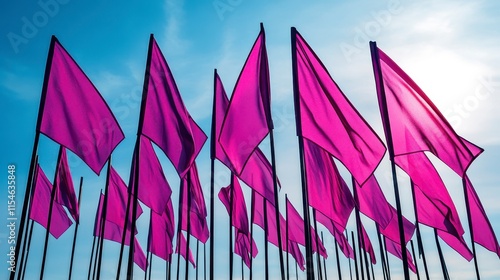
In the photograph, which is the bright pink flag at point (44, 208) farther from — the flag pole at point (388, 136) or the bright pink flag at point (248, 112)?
the flag pole at point (388, 136)

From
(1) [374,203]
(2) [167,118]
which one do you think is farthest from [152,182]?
(1) [374,203]

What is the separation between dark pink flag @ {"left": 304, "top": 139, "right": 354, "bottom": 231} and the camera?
13.5 metres

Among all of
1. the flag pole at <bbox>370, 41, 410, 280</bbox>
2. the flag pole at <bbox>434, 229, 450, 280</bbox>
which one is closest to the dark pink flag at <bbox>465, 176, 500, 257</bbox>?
the flag pole at <bbox>434, 229, 450, 280</bbox>

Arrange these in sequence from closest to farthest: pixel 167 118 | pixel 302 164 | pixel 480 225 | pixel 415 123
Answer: pixel 302 164
pixel 415 123
pixel 167 118
pixel 480 225

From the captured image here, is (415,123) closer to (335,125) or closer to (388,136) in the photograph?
(388,136)

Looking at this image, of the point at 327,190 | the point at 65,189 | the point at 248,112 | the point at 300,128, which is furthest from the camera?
the point at 65,189

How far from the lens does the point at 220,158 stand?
14.9 meters

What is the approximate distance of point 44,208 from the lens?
1992 centimetres

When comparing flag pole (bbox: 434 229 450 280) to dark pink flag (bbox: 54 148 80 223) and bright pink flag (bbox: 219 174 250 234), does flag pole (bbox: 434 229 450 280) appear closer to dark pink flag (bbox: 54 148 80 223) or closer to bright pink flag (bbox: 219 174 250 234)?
bright pink flag (bbox: 219 174 250 234)

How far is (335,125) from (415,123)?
198cm

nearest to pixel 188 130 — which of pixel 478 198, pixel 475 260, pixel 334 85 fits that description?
pixel 334 85

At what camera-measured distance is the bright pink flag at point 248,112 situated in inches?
447

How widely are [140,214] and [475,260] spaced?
18.1 meters

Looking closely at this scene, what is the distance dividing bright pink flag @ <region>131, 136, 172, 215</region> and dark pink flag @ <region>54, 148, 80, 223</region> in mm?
2928
